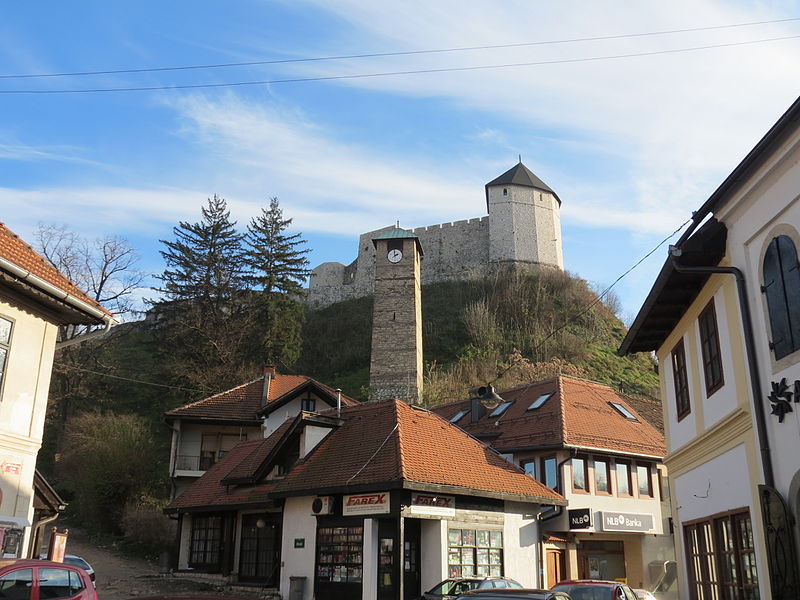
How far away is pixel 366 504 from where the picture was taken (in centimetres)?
1794

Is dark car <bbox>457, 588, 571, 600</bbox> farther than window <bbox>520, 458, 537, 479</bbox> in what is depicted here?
No

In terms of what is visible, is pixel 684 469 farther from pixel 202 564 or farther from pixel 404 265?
pixel 404 265

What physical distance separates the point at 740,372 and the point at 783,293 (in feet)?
5.76

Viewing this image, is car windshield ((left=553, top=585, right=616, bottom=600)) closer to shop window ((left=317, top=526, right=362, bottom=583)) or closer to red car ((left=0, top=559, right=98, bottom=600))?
shop window ((left=317, top=526, right=362, bottom=583))

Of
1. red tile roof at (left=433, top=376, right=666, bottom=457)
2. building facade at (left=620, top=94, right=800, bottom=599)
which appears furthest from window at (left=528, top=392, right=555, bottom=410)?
building facade at (left=620, top=94, right=800, bottom=599)

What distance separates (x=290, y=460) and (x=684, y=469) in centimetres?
1253

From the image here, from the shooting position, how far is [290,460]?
74.4ft

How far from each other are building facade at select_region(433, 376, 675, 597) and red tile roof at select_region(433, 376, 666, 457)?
5 centimetres

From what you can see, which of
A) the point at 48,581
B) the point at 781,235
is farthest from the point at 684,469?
the point at 48,581

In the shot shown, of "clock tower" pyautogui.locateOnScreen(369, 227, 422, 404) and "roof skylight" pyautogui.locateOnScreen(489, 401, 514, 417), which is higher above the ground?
"clock tower" pyautogui.locateOnScreen(369, 227, 422, 404)

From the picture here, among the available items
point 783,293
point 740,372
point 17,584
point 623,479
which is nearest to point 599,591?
point 740,372

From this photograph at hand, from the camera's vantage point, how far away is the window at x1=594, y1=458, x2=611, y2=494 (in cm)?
2595

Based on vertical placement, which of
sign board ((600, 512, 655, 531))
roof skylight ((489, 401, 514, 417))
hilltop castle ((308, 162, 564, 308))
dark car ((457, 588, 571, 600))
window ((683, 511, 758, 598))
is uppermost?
hilltop castle ((308, 162, 564, 308))

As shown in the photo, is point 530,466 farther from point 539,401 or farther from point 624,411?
point 624,411
